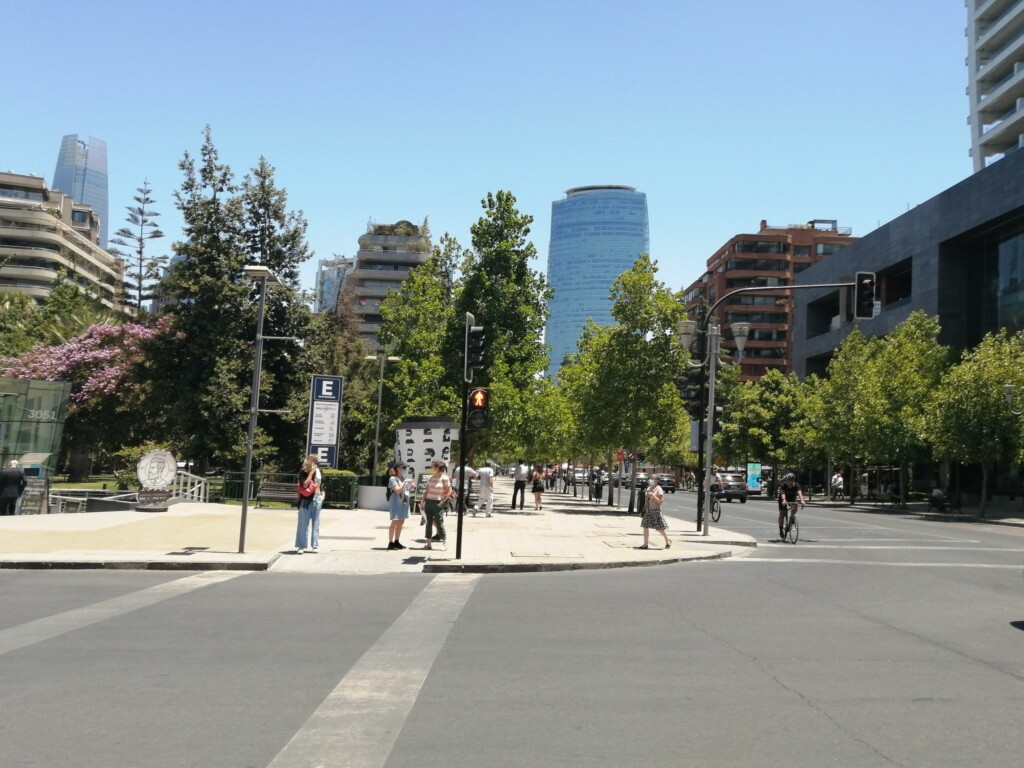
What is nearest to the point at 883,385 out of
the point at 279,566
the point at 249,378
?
the point at 249,378

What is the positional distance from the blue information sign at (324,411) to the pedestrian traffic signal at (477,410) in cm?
1538

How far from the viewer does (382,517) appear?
90.6 feet

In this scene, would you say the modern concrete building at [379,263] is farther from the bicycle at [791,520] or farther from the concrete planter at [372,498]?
the bicycle at [791,520]

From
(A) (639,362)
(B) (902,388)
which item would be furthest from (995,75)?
(A) (639,362)

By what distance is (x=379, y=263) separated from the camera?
114000mm

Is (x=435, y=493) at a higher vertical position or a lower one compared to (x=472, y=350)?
lower

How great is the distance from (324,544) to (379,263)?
98337 millimetres

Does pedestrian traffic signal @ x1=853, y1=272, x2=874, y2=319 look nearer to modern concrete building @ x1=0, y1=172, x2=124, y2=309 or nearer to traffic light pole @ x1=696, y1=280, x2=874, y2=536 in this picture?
traffic light pole @ x1=696, y1=280, x2=874, y2=536

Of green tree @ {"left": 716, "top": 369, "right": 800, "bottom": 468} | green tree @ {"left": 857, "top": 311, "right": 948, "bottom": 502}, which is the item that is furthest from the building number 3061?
green tree @ {"left": 716, "top": 369, "right": 800, "bottom": 468}

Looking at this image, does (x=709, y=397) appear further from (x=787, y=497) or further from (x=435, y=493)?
(x=435, y=493)

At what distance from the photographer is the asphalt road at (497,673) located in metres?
5.29

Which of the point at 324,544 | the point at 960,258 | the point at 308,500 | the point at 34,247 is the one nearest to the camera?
the point at 308,500

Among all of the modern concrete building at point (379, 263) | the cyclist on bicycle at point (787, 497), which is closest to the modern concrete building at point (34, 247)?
the modern concrete building at point (379, 263)

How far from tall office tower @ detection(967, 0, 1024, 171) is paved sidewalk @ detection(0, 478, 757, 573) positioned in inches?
2462
